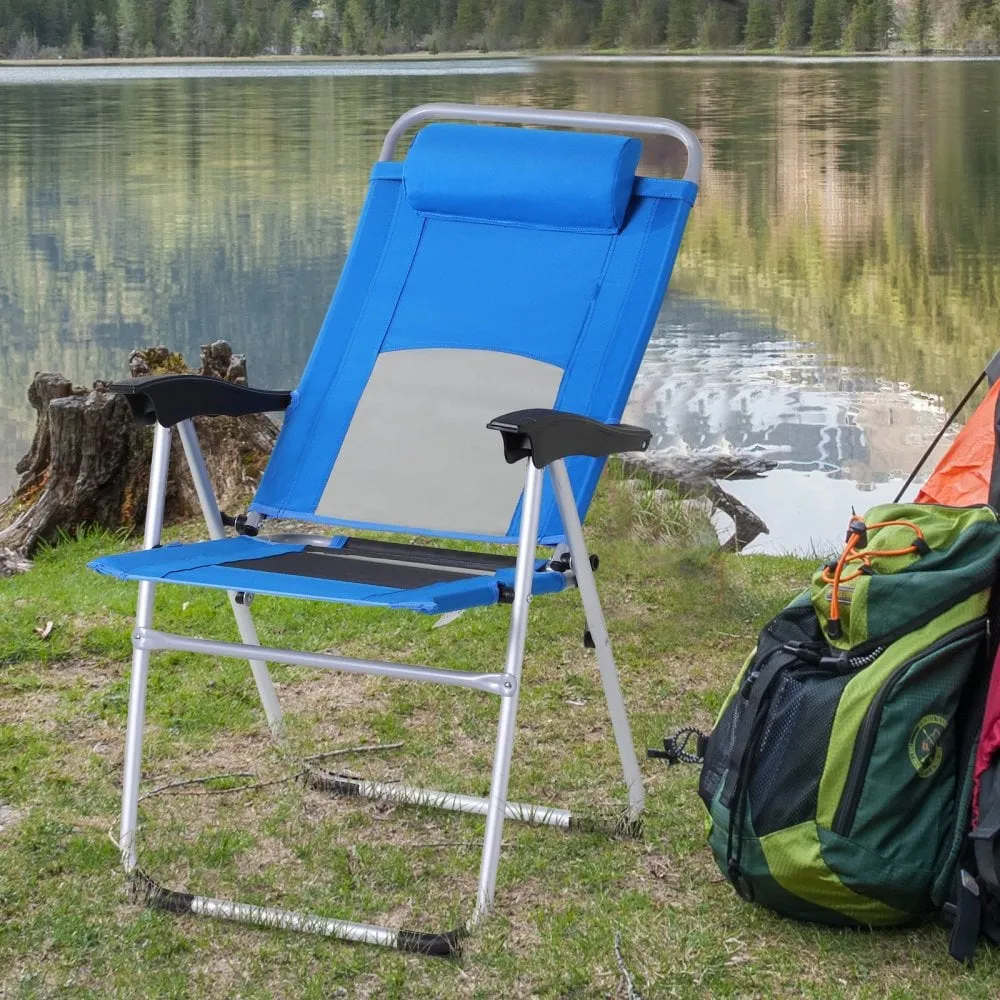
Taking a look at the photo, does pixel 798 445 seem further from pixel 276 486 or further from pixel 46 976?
pixel 46 976

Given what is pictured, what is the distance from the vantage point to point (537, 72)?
3216 cm

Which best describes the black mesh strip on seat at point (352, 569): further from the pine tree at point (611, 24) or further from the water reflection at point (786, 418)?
the pine tree at point (611, 24)

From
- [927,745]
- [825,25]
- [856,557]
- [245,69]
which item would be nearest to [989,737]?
[927,745]

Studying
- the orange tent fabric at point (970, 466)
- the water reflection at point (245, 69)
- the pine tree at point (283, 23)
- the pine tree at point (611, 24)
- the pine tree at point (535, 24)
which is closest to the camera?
the orange tent fabric at point (970, 466)

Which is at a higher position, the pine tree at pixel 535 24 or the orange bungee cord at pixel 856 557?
the pine tree at pixel 535 24

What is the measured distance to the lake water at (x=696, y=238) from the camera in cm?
931

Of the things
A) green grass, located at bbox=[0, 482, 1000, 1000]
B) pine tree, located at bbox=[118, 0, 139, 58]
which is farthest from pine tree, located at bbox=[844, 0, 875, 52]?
green grass, located at bbox=[0, 482, 1000, 1000]

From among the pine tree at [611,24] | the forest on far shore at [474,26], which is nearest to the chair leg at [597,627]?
Result: the forest on far shore at [474,26]

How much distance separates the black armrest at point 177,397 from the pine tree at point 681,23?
22389 mm

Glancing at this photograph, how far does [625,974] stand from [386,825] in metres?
0.67

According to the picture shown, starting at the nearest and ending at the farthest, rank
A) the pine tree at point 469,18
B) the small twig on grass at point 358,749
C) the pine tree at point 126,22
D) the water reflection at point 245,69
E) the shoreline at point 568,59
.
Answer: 1. the small twig on grass at point 358,749
2. the pine tree at point 469,18
3. the shoreline at point 568,59
4. the pine tree at point 126,22
5. the water reflection at point 245,69

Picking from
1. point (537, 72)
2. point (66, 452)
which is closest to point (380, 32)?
point (537, 72)

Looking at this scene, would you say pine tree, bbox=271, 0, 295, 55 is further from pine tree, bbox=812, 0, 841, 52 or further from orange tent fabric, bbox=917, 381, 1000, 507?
orange tent fabric, bbox=917, 381, 1000, 507

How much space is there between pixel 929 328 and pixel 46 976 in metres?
10.5
